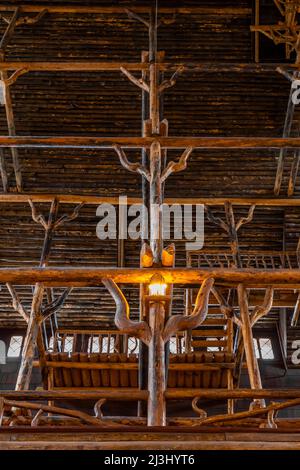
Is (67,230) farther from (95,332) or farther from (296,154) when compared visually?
(296,154)

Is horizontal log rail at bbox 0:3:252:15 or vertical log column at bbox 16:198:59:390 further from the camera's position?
horizontal log rail at bbox 0:3:252:15

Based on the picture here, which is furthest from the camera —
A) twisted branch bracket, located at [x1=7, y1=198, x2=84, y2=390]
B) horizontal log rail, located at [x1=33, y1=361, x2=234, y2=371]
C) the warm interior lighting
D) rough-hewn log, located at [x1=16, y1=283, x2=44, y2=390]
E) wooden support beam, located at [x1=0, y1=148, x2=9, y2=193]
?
wooden support beam, located at [x1=0, y1=148, x2=9, y2=193]

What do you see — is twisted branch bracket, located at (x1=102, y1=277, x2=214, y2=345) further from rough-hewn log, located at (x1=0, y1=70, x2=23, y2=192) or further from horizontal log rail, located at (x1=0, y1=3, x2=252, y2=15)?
horizontal log rail, located at (x1=0, y1=3, x2=252, y2=15)

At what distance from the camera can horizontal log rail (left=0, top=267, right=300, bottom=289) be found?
793 cm

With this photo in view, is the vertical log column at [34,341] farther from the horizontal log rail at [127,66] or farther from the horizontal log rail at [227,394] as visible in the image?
the horizontal log rail at [227,394]

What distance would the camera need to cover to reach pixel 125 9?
14.3m

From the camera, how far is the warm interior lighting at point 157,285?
7.61 metres

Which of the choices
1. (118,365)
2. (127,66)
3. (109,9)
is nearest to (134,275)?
(118,365)

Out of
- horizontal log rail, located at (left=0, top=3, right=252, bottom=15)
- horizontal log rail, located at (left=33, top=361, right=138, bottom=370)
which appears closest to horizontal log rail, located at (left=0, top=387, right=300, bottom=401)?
horizontal log rail, located at (left=33, top=361, right=138, bottom=370)

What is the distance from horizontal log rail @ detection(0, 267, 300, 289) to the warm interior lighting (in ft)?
0.57

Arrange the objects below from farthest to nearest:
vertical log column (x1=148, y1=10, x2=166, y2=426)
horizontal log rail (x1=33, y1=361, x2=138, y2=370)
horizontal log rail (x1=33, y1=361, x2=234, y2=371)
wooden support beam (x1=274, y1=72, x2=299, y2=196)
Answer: wooden support beam (x1=274, y1=72, x2=299, y2=196) → horizontal log rail (x1=33, y1=361, x2=138, y2=370) → horizontal log rail (x1=33, y1=361, x2=234, y2=371) → vertical log column (x1=148, y1=10, x2=166, y2=426)

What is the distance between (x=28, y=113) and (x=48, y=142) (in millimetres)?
4952

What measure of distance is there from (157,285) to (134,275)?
37 centimetres
